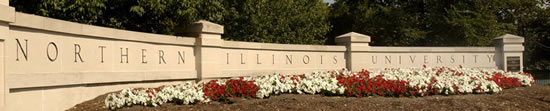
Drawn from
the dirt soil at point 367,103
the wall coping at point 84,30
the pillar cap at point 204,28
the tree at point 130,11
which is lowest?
the dirt soil at point 367,103

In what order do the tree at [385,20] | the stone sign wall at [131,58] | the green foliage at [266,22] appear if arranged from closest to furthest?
the stone sign wall at [131,58] → the green foliage at [266,22] → the tree at [385,20]

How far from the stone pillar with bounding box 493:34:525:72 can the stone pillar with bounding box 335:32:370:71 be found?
4.97 metres

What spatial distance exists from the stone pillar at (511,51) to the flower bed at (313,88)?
11.8 feet

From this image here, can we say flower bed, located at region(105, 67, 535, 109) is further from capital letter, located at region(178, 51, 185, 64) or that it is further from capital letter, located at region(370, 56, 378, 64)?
capital letter, located at region(370, 56, 378, 64)

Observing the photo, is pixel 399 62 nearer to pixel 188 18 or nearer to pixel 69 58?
pixel 188 18

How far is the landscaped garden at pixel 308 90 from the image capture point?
24.2 ft

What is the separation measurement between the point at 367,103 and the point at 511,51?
912cm

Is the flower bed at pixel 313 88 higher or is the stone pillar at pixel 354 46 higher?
the stone pillar at pixel 354 46

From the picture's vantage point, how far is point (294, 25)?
19797 mm

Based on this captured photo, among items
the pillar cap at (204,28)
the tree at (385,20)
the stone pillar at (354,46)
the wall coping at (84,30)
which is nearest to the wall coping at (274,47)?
the stone pillar at (354,46)

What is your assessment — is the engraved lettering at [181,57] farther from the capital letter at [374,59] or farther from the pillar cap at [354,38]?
the capital letter at [374,59]

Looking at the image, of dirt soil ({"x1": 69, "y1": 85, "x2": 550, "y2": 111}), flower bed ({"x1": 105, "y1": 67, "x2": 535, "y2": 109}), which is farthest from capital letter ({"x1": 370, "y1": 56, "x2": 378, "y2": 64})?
dirt soil ({"x1": 69, "y1": 85, "x2": 550, "y2": 111})

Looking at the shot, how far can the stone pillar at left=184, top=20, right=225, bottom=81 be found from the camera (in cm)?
991

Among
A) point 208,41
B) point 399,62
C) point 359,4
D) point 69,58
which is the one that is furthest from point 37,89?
point 359,4
